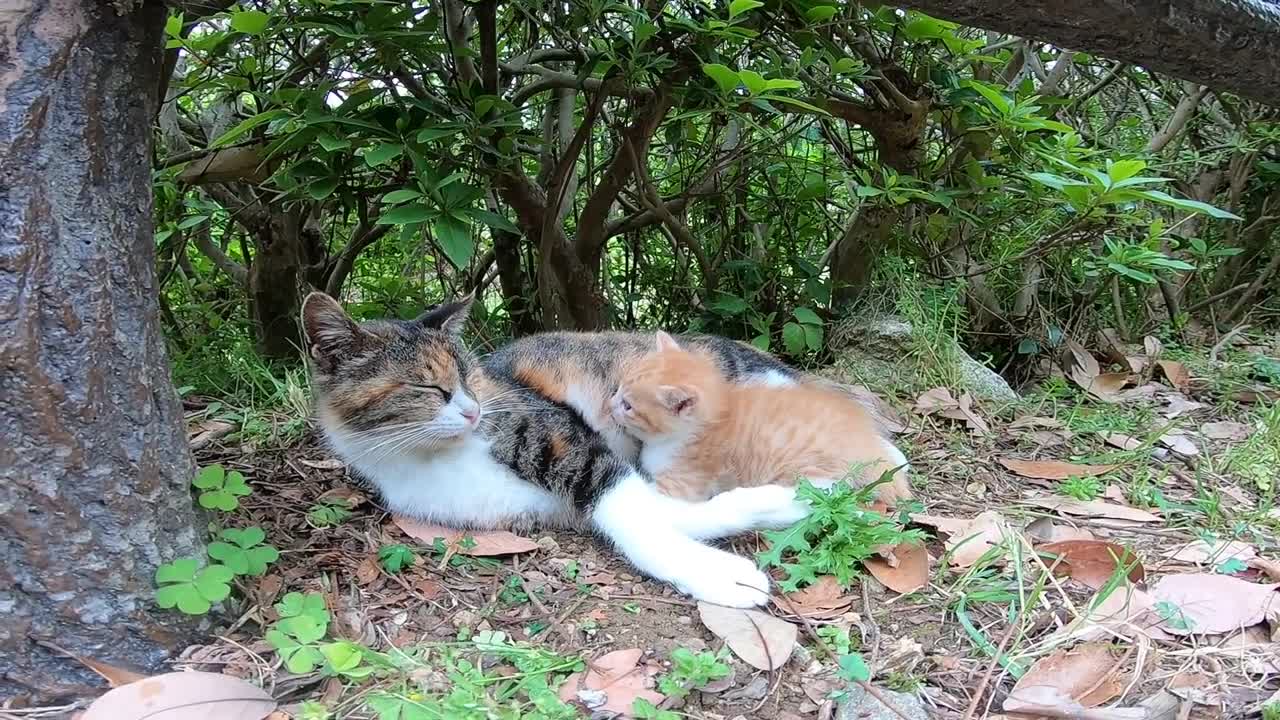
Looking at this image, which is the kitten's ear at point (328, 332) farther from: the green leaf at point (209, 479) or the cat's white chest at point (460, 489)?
the green leaf at point (209, 479)

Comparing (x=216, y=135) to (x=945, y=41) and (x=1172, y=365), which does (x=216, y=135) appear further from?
(x=1172, y=365)

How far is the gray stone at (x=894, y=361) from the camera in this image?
10.1 ft

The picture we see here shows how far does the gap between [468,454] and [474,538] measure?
27cm

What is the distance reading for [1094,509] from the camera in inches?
80.9

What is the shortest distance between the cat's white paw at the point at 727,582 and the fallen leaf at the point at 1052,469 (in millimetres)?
1148

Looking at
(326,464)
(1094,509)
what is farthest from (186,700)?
(1094,509)

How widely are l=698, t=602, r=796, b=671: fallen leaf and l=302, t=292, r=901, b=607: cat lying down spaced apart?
165mm

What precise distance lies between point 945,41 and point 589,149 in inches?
58.5

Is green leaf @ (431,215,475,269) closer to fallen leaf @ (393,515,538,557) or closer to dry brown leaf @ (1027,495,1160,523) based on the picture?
fallen leaf @ (393,515,538,557)

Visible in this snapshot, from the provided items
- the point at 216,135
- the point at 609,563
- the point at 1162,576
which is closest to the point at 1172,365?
the point at 1162,576

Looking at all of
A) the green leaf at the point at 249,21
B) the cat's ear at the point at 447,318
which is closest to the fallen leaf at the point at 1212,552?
the cat's ear at the point at 447,318

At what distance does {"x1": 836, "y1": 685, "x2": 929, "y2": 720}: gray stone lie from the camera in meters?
1.30

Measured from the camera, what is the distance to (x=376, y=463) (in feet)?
6.89

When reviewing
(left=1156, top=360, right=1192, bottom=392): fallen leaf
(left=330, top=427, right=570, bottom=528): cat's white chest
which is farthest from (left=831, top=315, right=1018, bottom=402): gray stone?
(left=330, top=427, right=570, bottom=528): cat's white chest
